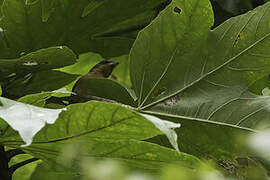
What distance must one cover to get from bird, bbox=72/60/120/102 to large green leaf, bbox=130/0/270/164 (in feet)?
0.24

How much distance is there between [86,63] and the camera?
Result: 22.3 inches

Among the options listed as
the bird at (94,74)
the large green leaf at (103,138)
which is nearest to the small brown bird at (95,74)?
the bird at (94,74)

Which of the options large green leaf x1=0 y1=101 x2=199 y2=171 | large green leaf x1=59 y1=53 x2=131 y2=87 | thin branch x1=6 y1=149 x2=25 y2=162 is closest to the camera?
large green leaf x1=0 y1=101 x2=199 y2=171

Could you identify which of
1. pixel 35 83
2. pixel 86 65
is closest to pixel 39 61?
pixel 35 83

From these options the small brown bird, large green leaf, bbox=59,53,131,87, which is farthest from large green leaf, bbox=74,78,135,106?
large green leaf, bbox=59,53,131,87

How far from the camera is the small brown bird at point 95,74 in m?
0.44

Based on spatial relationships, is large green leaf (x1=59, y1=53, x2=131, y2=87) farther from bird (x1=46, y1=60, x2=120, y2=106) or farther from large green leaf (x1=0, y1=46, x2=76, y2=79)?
large green leaf (x1=0, y1=46, x2=76, y2=79)

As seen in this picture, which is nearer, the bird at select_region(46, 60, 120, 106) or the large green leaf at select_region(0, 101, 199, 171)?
the large green leaf at select_region(0, 101, 199, 171)

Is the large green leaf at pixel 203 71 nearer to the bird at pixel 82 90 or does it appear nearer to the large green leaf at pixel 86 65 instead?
the bird at pixel 82 90

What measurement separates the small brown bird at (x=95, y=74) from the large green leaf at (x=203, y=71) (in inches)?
2.9

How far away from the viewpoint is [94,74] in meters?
0.50

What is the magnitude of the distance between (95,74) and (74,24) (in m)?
0.06

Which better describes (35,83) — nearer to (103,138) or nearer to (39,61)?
(39,61)

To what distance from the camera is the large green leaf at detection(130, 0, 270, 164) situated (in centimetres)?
37
